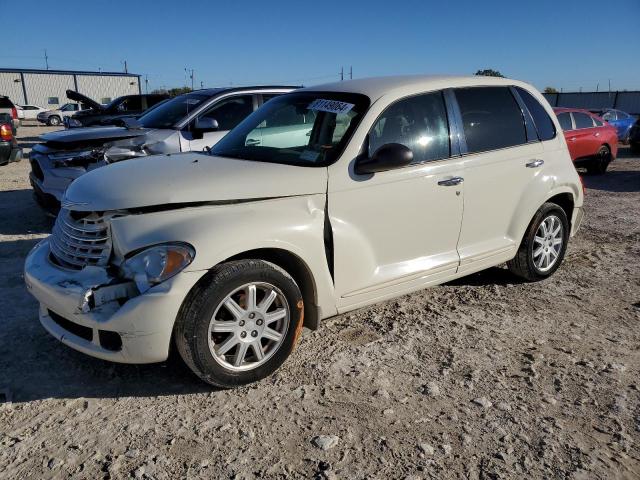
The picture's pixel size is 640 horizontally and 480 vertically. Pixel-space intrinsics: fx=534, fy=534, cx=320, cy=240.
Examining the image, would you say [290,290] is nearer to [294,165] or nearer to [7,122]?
[294,165]

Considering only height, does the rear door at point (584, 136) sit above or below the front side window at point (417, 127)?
below

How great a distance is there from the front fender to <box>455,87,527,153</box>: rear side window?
5.06 feet

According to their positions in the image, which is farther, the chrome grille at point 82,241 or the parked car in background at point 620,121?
the parked car in background at point 620,121

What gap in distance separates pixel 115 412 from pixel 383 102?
2.61 metres

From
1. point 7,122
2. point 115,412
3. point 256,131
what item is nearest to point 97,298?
point 115,412

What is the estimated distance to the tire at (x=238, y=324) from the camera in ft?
9.52

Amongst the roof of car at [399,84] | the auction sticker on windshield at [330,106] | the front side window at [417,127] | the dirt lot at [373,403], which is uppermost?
the roof of car at [399,84]

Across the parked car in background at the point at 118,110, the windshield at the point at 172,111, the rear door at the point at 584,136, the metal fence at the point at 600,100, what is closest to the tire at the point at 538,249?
the windshield at the point at 172,111

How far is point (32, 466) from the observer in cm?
252

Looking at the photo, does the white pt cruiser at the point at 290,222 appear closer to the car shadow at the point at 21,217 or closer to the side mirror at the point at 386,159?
the side mirror at the point at 386,159

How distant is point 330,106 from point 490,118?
4.57 ft

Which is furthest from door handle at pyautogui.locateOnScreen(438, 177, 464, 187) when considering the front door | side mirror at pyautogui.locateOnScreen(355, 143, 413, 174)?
side mirror at pyautogui.locateOnScreen(355, 143, 413, 174)

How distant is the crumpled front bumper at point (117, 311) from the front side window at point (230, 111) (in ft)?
15.0

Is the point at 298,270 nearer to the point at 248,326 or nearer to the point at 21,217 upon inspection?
the point at 248,326
